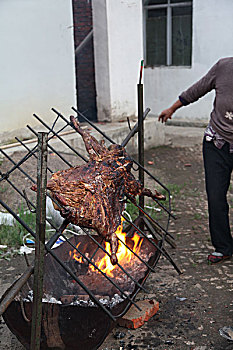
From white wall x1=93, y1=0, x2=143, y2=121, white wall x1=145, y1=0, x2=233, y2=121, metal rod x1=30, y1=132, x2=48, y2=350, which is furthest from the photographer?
white wall x1=145, y1=0, x2=233, y2=121

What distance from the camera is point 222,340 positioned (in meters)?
3.22

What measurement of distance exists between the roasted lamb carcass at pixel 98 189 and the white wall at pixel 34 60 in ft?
11.9

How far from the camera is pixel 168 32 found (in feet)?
39.6

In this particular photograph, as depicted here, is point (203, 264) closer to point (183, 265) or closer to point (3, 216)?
point (183, 265)

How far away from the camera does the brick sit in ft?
10.8

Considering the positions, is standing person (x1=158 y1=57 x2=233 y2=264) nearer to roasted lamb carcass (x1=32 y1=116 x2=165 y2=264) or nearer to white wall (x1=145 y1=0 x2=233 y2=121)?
roasted lamb carcass (x1=32 y1=116 x2=165 y2=264)

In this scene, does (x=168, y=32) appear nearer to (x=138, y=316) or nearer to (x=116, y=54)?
(x=116, y=54)

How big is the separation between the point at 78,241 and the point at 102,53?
16.3ft

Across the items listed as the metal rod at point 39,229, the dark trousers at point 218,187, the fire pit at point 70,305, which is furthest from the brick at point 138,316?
the dark trousers at point 218,187

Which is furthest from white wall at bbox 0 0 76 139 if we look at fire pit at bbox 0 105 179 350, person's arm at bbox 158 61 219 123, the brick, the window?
the window

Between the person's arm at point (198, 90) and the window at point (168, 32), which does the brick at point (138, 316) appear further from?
the window at point (168, 32)

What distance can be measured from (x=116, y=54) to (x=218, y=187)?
4.32 meters

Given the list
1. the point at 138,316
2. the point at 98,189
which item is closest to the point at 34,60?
the point at 98,189

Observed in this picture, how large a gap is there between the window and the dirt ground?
692cm
